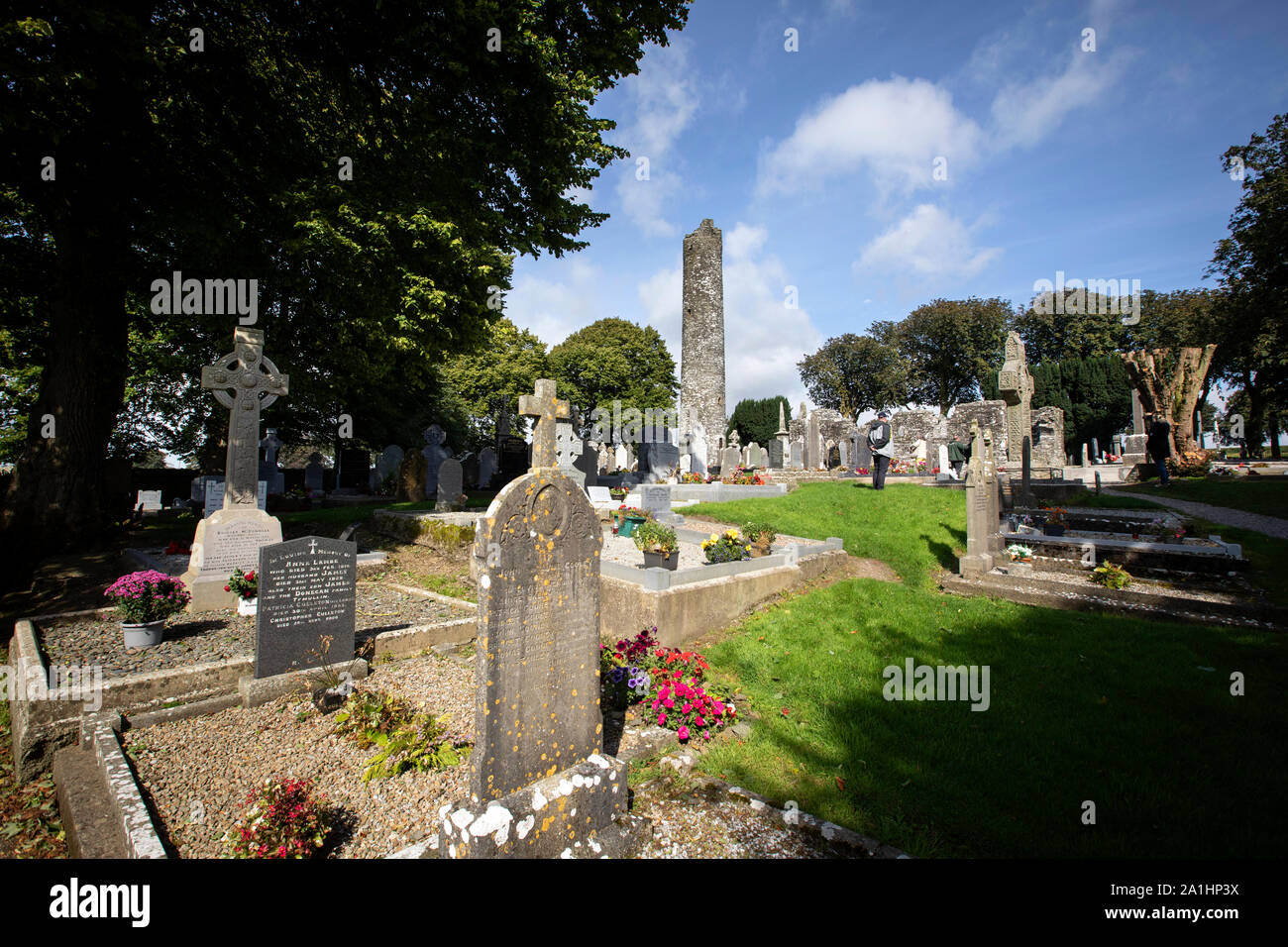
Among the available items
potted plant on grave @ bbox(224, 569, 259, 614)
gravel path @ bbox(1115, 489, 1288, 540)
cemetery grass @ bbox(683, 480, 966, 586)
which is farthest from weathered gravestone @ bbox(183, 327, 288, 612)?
gravel path @ bbox(1115, 489, 1288, 540)

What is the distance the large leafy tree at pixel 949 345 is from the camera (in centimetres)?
4756

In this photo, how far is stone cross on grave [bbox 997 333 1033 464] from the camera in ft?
46.8

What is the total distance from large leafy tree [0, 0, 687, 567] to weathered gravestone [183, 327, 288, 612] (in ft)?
7.57

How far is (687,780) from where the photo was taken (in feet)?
12.4

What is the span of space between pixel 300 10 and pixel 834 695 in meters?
13.5

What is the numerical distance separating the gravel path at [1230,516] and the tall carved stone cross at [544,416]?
14.1m

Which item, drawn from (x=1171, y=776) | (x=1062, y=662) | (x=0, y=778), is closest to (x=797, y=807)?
(x=1171, y=776)

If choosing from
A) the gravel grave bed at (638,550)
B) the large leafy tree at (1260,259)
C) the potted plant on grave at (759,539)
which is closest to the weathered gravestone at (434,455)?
the gravel grave bed at (638,550)

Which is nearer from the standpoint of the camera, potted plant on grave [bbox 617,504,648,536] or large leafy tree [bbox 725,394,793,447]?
potted plant on grave [bbox 617,504,648,536]

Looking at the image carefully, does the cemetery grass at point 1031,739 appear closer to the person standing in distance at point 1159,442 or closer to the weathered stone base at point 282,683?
the weathered stone base at point 282,683

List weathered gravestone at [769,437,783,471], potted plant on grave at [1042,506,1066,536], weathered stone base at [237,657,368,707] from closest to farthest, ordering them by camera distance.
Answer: weathered stone base at [237,657,368,707] → potted plant on grave at [1042,506,1066,536] → weathered gravestone at [769,437,783,471]

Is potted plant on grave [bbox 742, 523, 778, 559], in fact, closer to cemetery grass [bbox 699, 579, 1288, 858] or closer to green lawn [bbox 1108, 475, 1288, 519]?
cemetery grass [bbox 699, 579, 1288, 858]

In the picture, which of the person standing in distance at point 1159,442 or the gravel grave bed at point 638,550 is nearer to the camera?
the gravel grave bed at point 638,550
